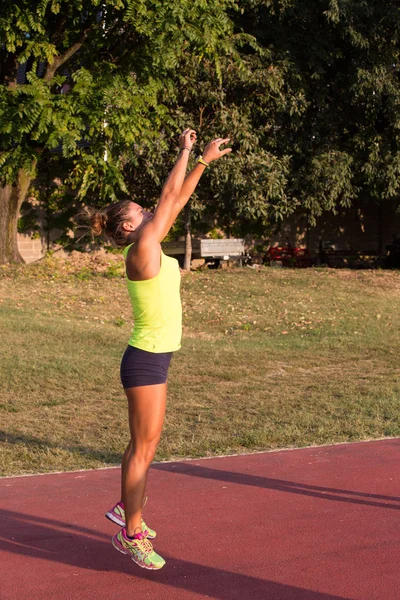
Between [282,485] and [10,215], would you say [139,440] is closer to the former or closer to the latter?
[282,485]

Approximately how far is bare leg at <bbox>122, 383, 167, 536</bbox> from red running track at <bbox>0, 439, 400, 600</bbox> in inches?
15.4

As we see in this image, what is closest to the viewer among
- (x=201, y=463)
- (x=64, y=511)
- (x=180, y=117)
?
(x=64, y=511)

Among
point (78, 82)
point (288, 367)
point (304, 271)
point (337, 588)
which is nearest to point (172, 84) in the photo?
point (78, 82)

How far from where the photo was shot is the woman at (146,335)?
15.5 feet

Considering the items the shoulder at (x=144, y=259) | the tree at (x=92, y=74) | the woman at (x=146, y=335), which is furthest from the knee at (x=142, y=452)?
the tree at (x=92, y=74)

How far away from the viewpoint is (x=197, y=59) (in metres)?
21.8

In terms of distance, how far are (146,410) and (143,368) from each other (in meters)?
0.25

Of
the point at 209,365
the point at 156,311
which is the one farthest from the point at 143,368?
the point at 209,365

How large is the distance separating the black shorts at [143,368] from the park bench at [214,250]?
19817 millimetres

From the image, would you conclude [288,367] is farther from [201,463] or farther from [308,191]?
[308,191]

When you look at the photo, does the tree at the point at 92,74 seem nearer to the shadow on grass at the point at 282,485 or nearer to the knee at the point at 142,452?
the shadow on grass at the point at 282,485

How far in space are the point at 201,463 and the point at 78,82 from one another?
13.3m

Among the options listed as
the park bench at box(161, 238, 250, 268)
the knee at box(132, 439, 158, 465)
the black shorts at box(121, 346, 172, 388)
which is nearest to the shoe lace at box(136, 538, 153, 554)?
the knee at box(132, 439, 158, 465)

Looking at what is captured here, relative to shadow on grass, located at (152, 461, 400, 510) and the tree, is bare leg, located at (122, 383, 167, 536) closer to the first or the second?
shadow on grass, located at (152, 461, 400, 510)
